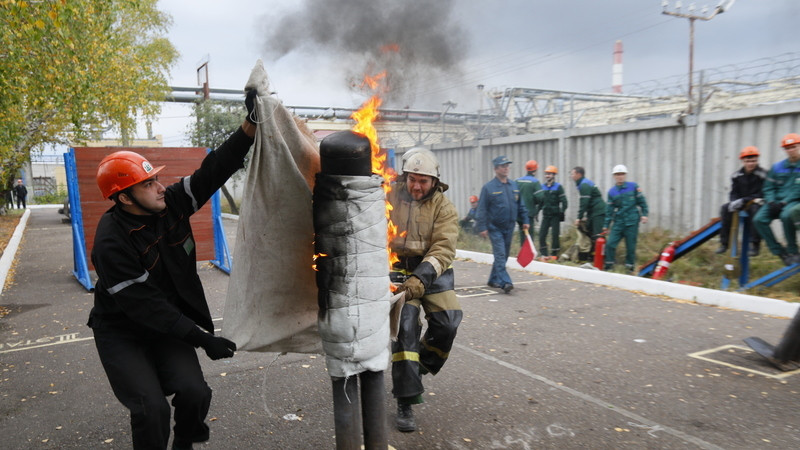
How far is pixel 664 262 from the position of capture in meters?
8.38

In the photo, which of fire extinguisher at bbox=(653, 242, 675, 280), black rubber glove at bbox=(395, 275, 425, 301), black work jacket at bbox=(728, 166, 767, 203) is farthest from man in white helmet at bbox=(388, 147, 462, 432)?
fire extinguisher at bbox=(653, 242, 675, 280)

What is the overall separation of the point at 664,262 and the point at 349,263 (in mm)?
7324

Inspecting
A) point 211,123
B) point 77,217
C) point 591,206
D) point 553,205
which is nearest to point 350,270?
point 77,217

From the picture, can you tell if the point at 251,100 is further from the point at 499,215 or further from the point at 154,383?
the point at 499,215

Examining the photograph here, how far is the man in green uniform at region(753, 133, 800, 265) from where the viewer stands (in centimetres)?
674

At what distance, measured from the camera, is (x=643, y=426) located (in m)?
3.65

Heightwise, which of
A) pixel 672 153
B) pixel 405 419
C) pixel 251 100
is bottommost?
pixel 405 419

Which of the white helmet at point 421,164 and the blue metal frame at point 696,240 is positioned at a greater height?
the white helmet at point 421,164

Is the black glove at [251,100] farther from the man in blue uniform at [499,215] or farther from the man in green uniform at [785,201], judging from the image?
the man in green uniform at [785,201]

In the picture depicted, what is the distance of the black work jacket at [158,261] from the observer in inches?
104

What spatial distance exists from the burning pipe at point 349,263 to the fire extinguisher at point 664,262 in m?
7.10

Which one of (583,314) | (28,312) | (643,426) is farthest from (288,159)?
(28,312)

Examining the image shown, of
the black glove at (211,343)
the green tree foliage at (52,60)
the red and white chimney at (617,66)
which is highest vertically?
the red and white chimney at (617,66)

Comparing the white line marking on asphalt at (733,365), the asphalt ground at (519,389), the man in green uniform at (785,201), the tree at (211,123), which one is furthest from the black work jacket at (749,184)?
the tree at (211,123)
